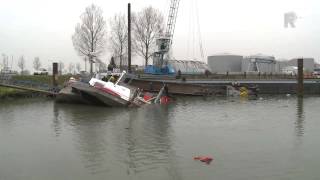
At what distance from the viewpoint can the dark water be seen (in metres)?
16.7

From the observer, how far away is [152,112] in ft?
126

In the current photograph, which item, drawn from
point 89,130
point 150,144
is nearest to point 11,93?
point 89,130

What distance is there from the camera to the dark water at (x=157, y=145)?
16703 mm

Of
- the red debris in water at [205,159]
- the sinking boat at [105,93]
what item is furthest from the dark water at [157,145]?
the sinking boat at [105,93]

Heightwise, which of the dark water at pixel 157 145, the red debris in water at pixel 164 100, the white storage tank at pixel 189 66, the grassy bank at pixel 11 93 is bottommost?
the dark water at pixel 157 145

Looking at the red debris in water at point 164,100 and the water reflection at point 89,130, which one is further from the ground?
the red debris in water at point 164,100

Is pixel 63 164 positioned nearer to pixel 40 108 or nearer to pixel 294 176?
pixel 294 176

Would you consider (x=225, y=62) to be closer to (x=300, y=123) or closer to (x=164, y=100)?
(x=164, y=100)

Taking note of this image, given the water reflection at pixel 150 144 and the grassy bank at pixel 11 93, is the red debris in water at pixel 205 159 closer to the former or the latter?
the water reflection at pixel 150 144

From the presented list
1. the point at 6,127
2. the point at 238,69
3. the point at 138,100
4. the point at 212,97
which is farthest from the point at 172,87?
the point at 238,69

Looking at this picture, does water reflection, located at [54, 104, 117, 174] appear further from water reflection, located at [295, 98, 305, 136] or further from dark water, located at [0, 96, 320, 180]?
water reflection, located at [295, 98, 305, 136]

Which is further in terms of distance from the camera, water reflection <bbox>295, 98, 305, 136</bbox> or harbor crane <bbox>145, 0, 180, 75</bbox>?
harbor crane <bbox>145, 0, 180, 75</bbox>

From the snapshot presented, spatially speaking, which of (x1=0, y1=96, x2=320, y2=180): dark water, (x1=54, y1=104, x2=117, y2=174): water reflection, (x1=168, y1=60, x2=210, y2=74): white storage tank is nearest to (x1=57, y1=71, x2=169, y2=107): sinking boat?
(x1=54, y1=104, x2=117, y2=174): water reflection

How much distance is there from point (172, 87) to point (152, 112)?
20867 millimetres
